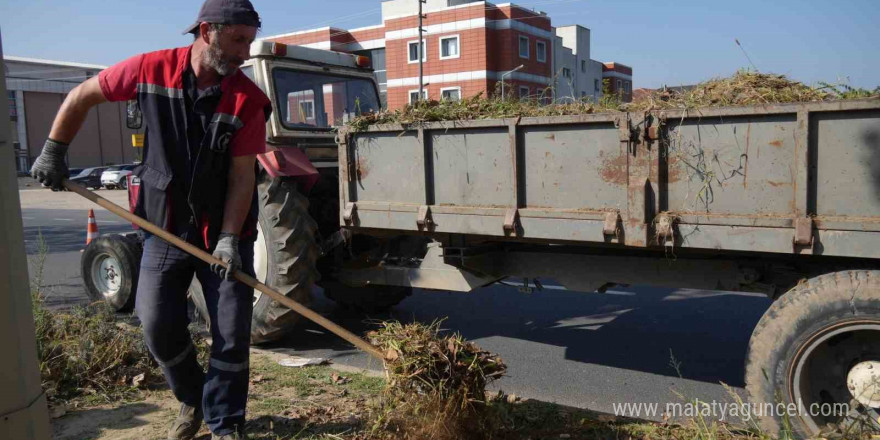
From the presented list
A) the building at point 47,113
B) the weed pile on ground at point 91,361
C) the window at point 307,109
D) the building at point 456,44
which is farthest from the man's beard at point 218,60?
the building at point 47,113

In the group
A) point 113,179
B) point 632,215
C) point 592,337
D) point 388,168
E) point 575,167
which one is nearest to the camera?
point 632,215

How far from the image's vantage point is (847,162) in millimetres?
3113

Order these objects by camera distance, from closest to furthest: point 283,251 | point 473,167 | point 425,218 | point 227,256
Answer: point 227,256, point 473,167, point 425,218, point 283,251

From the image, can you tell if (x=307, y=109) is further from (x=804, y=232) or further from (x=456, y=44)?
(x=456, y=44)

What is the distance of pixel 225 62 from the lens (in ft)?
10.6

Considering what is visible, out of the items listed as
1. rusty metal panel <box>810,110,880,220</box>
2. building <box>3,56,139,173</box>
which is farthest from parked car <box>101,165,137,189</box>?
rusty metal panel <box>810,110,880,220</box>

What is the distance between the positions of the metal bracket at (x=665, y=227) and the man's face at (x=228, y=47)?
2286 mm

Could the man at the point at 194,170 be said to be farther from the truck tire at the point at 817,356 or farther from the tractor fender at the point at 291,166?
the truck tire at the point at 817,356

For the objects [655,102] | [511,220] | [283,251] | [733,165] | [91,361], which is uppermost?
[655,102]

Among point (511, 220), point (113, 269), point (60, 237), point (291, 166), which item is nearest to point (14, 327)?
point (511, 220)

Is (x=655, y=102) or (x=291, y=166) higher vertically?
(x=655, y=102)

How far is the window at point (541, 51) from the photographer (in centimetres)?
4494

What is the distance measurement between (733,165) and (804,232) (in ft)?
1.52

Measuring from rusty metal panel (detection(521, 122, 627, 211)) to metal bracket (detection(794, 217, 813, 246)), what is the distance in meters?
0.86
